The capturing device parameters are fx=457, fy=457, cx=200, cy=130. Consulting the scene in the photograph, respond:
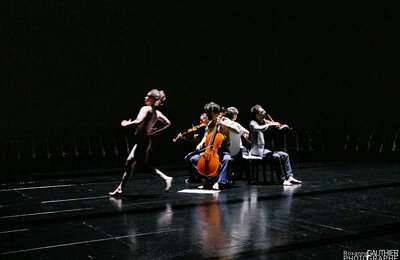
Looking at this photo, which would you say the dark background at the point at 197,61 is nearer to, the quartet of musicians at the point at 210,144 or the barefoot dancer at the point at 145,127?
the quartet of musicians at the point at 210,144

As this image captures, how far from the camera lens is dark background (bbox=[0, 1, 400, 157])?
35.0ft

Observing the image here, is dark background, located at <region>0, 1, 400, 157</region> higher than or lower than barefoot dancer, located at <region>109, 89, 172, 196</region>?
higher

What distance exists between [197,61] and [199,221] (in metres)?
8.61

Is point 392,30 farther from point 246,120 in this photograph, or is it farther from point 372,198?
point 372,198

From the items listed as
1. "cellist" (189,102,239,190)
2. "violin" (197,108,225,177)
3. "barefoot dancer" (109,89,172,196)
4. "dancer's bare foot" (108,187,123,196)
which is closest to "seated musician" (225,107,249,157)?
"cellist" (189,102,239,190)

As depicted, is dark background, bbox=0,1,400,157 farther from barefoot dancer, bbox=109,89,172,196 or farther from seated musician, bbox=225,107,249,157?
barefoot dancer, bbox=109,89,172,196

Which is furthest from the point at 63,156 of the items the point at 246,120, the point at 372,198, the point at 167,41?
the point at 372,198

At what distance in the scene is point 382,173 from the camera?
757 centimetres

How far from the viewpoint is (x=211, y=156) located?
235 inches

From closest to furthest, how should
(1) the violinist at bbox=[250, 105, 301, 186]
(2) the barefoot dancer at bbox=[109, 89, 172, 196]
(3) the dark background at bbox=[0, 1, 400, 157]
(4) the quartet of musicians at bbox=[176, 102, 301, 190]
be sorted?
1. (2) the barefoot dancer at bbox=[109, 89, 172, 196]
2. (4) the quartet of musicians at bbox=[176, 102, 301, 190]
3. (1) the violinist at bbox=[250, 105, 301, 186]
4. (3) the dark background at bbox=[0, 1, 400, 157]

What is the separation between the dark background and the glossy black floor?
4.70 metres

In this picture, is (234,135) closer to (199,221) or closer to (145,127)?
(145,127)

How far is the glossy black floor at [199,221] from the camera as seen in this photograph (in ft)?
10.2

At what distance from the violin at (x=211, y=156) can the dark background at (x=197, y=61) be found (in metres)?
5.83
